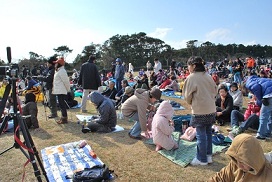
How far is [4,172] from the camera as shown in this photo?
3.58 meters

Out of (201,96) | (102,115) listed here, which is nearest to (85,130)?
(102,115)

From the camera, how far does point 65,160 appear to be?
3.93 m

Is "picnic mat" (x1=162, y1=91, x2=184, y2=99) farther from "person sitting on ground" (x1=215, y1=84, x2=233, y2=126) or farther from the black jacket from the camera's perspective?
the black jacket

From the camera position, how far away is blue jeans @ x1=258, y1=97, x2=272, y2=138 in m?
4.36

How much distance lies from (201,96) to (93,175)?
184 centimetres

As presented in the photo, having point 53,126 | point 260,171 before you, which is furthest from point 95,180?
point 53,126

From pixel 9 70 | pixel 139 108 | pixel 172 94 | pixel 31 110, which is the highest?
pixel 9 70

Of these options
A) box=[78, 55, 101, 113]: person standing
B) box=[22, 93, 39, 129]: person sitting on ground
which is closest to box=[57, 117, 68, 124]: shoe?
box=[22, 93, 39, 129]: person sitting on ground

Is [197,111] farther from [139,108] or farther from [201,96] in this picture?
[139,108]

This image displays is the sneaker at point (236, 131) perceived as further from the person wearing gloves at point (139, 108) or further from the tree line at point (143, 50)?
the tree line at point (143, 50)

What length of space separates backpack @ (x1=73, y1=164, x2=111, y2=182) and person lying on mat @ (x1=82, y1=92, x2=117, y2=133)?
2.05m

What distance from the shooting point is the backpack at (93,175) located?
3078 millimetres

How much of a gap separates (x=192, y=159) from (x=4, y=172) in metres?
2.88

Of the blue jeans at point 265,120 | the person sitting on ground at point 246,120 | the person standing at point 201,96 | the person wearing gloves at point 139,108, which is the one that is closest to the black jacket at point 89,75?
the person wearing gloves at point 139,108
